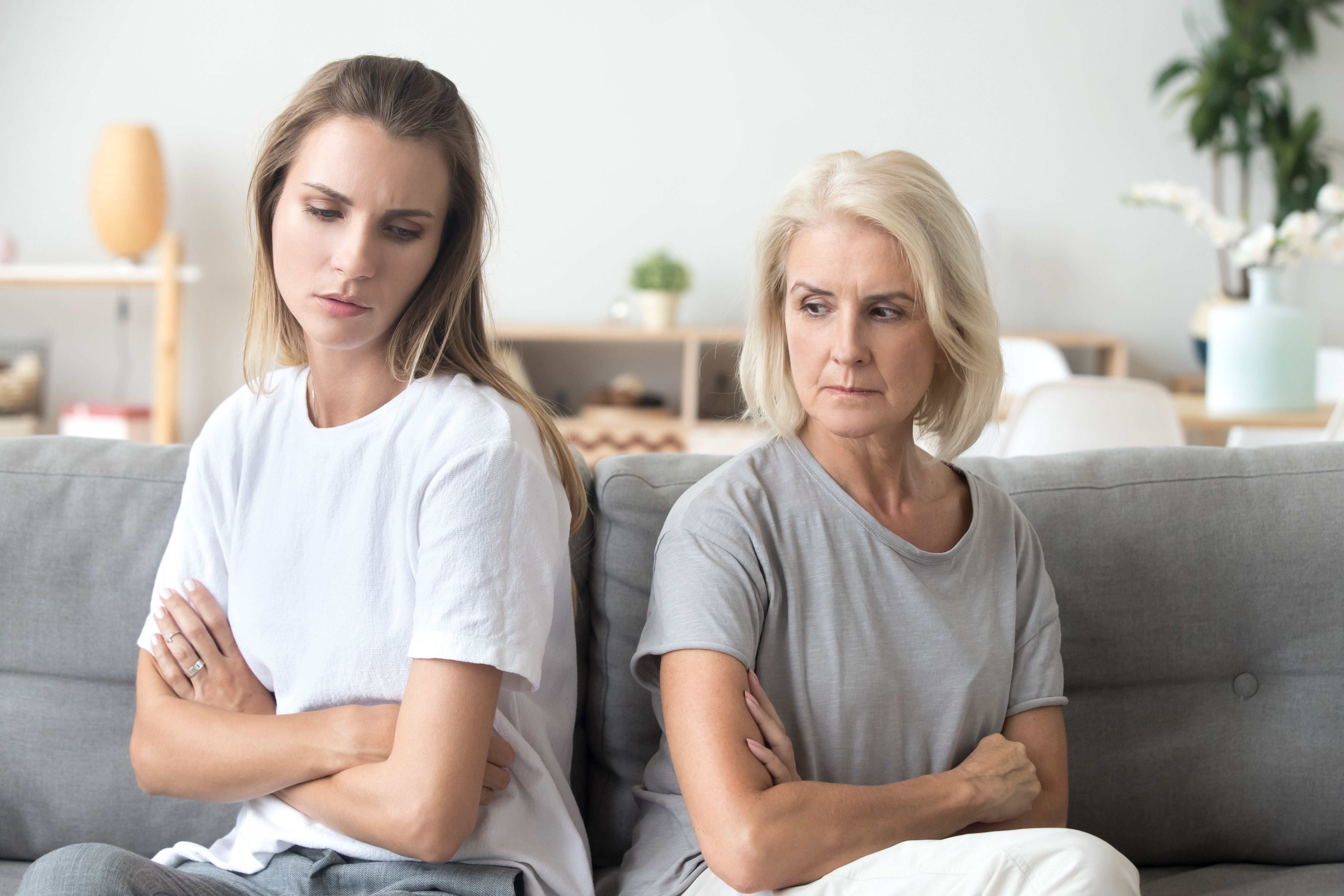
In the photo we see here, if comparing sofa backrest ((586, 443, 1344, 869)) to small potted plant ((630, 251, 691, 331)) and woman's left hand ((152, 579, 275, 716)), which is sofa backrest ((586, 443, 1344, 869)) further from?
small potted plant ((630, 251, 691, 331))

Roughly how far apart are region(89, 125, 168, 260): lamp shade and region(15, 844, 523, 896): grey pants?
3734mm

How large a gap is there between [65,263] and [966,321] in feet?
14.9

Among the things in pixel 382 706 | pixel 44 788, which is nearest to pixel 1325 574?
pixel 382 706

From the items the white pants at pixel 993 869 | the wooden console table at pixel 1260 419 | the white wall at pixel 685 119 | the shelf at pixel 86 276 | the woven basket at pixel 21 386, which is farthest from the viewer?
the white wall at pixel 685 119

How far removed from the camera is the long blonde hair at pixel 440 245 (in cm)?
113

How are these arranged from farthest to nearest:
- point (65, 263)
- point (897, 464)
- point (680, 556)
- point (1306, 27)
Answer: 1. point (65, 263)
2. point (1306, 27)
3. point (897, 464)
4. point (680, 556)

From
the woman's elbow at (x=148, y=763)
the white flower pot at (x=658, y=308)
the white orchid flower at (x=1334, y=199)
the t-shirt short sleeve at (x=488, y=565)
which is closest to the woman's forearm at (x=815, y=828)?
Answer: the t-shirt short sleeve at (x=488, y=565)

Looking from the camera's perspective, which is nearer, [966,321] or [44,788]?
[966,321]

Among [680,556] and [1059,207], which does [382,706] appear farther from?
[1059,207]

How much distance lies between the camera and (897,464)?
1238 millimetres

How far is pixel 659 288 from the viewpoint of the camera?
4.30 m

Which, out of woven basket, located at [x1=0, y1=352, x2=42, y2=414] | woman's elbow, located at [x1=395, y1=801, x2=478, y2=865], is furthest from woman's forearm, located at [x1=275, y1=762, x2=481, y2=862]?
woven basket, located at [x1=0, y1=352, x2=42, y2=414]

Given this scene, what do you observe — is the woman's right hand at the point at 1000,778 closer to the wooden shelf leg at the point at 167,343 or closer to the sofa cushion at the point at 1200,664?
the sofa cushion at the point at 1200,664

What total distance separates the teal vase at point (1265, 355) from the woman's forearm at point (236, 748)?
2.22 metres
